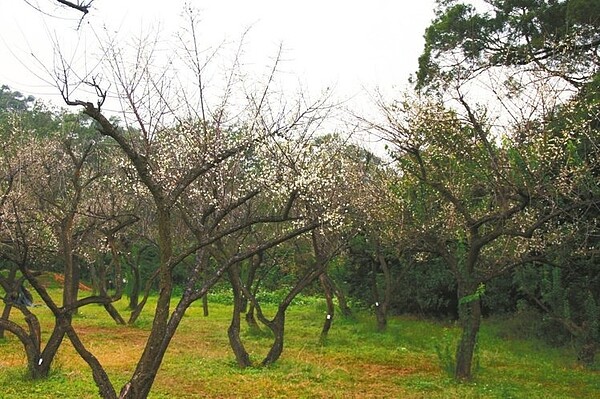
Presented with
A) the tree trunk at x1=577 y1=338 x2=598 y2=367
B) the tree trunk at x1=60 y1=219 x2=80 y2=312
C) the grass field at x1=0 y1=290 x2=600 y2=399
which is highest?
the tree trunk at x1=60 y1=219 x2=80 y2=312

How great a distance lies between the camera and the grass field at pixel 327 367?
9648 mm

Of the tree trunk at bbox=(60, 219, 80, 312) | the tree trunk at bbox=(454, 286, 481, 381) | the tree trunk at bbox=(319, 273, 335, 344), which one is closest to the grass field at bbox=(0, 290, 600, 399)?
the tree trunk at bbox=(454, 286, 481, 381)

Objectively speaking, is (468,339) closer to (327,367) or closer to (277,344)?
(327,367)

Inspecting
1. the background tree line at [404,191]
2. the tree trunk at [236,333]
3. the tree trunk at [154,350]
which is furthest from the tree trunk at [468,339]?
the tree trunk at [154,350]

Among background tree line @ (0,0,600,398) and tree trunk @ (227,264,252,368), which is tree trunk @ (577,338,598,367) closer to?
background tree line @ (0,0,600,398)

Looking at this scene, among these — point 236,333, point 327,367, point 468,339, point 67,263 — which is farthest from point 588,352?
point 67,263

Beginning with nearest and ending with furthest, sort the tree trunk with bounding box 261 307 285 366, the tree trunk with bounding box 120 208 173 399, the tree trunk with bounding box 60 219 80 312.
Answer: the tree trunk with bounding box 120 208 173 399
the tree trunk with bounding box 60 219 80 312
the tree trunk with bounding box 261 307 285 366

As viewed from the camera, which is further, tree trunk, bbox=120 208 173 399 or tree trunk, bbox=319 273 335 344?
tree trunk, bbox=319 273 335 344

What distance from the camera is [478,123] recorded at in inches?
425

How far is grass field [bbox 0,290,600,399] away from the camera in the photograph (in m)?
9.65

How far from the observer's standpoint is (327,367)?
39.3 ft

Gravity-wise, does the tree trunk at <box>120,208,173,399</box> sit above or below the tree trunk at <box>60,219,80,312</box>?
below

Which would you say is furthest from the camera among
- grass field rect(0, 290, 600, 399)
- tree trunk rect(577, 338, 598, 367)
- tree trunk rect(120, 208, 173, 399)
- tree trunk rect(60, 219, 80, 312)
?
tree trunk rect(577, 338, 598, 367)

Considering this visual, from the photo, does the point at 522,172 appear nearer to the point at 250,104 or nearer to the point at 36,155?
the point at 250,104
